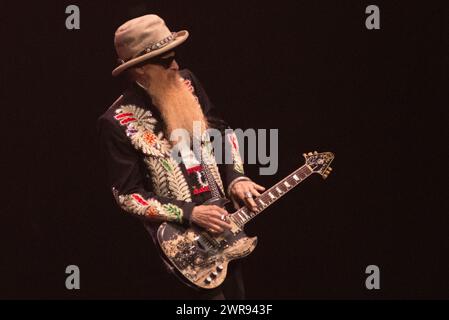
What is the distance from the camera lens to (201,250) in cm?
335

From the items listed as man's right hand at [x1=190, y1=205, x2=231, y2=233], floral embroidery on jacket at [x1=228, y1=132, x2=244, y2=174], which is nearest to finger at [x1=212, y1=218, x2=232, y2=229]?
man's right hand at [x1=190, y1=205, x2=231, y2=233]

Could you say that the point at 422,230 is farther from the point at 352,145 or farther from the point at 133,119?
the point at 133,119

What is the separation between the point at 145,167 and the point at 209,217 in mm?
310

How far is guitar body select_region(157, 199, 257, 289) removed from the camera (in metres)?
3.31

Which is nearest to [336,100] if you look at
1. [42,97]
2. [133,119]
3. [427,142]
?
[427,142]

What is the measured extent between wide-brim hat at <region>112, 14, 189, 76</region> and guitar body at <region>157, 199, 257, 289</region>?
2.01 ft

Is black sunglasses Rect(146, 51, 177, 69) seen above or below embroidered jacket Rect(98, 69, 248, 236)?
above

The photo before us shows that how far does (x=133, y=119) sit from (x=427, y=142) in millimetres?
1417

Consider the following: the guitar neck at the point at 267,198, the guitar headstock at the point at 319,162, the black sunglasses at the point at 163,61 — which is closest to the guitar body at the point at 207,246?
the guitar neck at the point at 267,198

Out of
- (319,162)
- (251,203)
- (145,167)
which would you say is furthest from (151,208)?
(319,162)

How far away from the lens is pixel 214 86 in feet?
12.4

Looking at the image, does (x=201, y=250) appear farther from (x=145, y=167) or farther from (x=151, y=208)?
(x=145, y=167)

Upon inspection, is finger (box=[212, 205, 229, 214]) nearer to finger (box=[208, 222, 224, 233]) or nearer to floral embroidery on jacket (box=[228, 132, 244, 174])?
finger (box=[208, 222, 224, 233])

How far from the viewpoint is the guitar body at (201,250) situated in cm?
331
